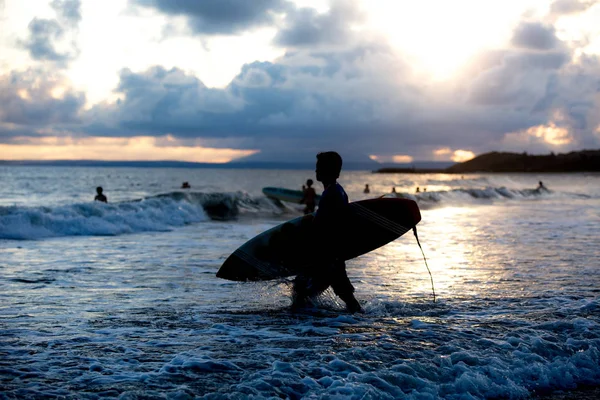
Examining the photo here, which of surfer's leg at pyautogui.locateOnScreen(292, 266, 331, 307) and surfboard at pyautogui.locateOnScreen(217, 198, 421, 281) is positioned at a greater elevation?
surfboard at pyautogui.locateOnScreen(217, 198, 421, 281)

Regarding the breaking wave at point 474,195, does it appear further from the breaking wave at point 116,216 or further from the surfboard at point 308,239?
the surfboard at point 308,239

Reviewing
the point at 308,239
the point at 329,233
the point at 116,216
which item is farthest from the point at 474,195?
the point at 329,233

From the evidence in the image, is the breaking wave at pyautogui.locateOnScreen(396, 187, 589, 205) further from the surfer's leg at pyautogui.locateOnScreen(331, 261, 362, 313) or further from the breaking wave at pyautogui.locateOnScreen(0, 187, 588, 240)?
the surfer's leg at pyautogui.locateOnScreen(331, 261, 362, 313)

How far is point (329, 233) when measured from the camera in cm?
620

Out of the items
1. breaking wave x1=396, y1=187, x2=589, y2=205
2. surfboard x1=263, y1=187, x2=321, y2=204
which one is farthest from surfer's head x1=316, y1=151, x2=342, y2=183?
breaking wave x1=396, y1=187, x2=589, y2=205

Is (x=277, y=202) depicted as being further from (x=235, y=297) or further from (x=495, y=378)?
(x=495, y=378)

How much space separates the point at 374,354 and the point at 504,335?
1564 mm

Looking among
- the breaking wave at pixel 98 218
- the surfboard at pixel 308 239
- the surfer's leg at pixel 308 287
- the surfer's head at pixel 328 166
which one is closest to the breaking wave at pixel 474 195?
the breaking wave at pixel 98 218

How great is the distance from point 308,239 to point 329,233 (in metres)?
1.12

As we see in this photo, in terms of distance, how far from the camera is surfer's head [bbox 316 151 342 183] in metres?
6.16

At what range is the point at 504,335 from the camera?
5.79 metres

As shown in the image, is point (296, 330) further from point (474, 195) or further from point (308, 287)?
point (474, 195)

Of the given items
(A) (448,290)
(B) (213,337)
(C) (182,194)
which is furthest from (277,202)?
(B) (213,337)

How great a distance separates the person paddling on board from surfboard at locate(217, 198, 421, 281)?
27.3 inches
